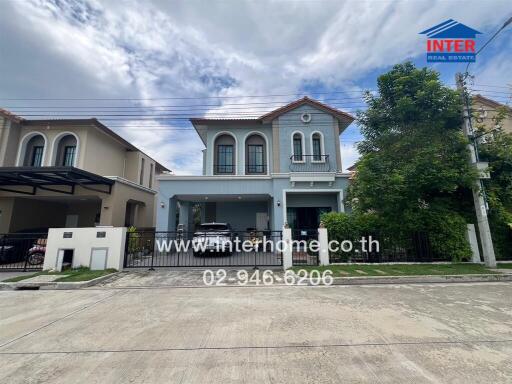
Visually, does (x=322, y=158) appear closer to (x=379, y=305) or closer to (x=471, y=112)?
(x=471, y=112)

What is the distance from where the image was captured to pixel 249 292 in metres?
5.74

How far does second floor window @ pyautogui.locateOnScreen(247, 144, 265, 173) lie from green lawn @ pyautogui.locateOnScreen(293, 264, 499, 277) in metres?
8.00

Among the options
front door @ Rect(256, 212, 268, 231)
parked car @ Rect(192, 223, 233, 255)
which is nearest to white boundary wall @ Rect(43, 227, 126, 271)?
parked car @ Rect(192, 223, 233, 255)

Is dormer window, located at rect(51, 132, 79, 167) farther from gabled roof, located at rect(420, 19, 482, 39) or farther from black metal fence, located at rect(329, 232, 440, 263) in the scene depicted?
gabled roof, located at rect(420, 19, 482, 39)

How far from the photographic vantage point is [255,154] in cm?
1513

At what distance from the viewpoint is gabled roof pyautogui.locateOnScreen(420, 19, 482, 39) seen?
8.57 m

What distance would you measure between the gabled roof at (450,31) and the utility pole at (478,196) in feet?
4.56

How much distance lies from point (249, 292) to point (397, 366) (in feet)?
12.0

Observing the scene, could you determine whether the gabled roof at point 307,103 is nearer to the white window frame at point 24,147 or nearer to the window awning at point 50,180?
the window awning at point 50,180

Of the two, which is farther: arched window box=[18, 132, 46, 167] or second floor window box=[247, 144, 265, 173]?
second floor window box=[247, 144, 265, 173]

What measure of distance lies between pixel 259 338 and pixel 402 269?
264 inches

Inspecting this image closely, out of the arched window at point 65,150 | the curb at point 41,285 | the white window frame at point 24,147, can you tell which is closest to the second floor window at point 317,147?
the curb at point 41,285

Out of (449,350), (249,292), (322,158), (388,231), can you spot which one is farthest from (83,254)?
(322,158)

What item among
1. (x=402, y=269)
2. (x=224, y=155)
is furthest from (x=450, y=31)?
(x=224, y=155)
